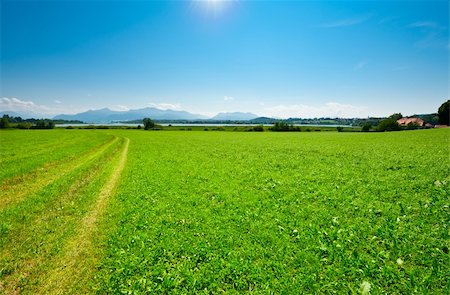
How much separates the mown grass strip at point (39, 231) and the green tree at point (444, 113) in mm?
147028

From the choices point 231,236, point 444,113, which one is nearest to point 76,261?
point 231,236

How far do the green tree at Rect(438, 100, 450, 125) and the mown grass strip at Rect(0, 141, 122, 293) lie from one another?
14703 centimetres

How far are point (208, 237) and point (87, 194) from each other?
36.5 ft

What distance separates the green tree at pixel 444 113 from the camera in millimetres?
106050

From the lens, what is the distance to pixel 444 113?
10844cm

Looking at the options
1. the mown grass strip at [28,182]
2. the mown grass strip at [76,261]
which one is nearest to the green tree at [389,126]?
the mown grass strip at [28,182]

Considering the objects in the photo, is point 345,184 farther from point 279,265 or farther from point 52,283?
point 52,283

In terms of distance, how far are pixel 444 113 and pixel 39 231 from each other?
153 m

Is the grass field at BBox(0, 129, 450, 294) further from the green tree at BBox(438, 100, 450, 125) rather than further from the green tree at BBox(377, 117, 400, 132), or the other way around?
the green tree at BBox(438, 100, 450, 125)

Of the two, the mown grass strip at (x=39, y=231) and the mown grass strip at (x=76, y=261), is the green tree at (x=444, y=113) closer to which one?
the mown grass strip at (x=76, y=261)

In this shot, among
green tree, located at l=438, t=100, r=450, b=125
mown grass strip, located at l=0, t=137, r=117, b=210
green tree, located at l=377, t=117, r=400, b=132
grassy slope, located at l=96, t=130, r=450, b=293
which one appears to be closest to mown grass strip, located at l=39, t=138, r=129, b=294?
grassy slope, located at l=96, t=130, r=450, b=293

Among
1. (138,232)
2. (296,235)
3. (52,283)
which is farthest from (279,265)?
(52,283)

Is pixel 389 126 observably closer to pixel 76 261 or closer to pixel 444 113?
pixel 444 113

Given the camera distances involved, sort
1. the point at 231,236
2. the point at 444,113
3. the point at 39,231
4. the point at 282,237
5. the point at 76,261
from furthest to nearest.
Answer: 1. the point at 444,113
2. the point at 39,231
3. the point at 231,236
4. the point at 282,237
5. the point at 76,261
